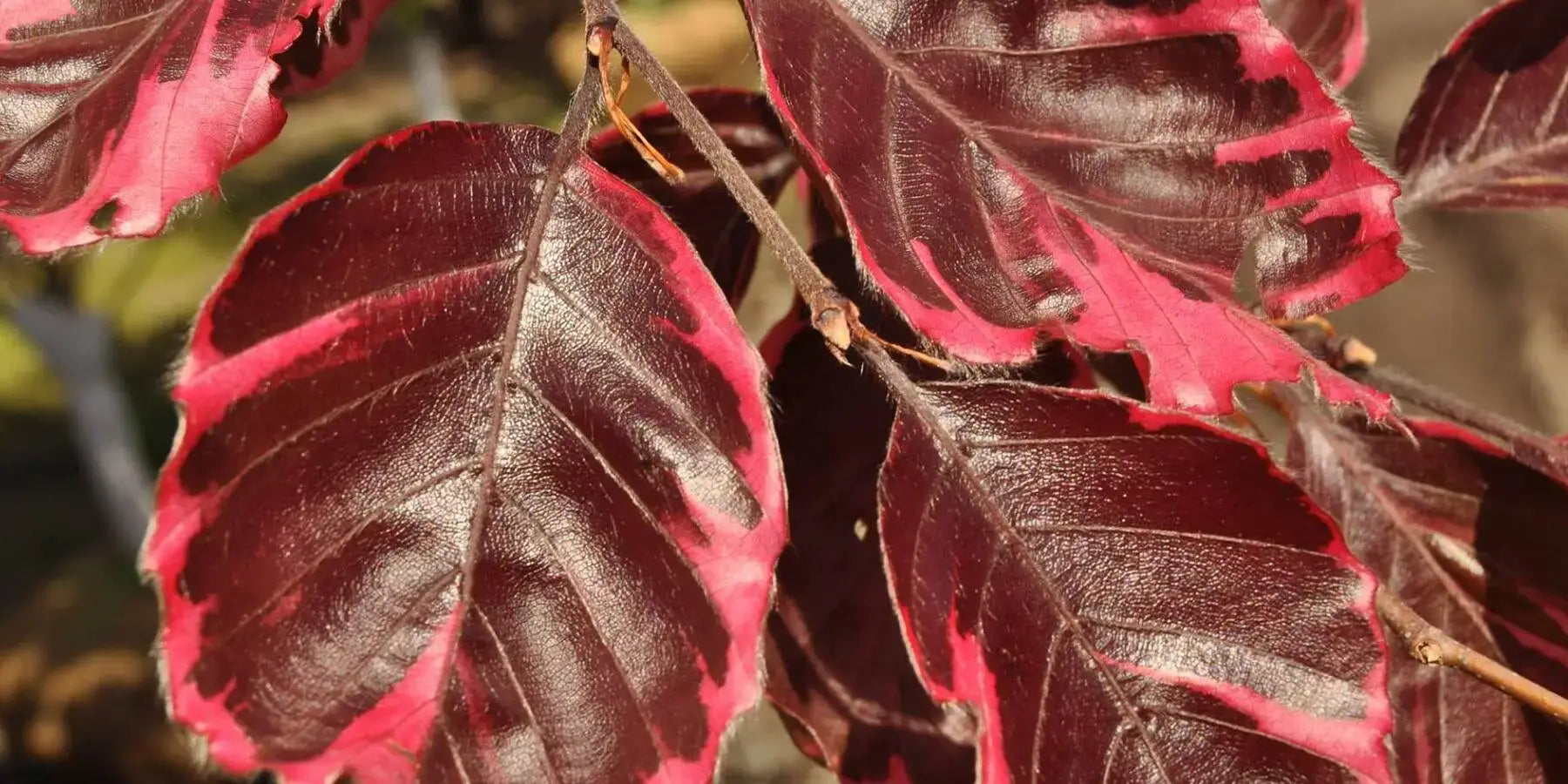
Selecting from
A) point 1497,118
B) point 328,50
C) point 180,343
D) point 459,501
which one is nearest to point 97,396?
point 180,343

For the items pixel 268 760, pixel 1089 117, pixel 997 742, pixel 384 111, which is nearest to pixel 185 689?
pixel 268 760

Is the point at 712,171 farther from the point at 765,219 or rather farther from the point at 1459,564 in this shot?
the point at 1459,564

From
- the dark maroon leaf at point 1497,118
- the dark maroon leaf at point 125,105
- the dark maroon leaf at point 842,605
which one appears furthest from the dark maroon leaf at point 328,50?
Answer: the dark maroon leaf at point 1497,118

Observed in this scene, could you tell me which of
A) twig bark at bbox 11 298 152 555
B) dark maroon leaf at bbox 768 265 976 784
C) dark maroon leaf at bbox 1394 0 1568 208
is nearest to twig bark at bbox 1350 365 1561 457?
dark maroon leaf at bbox 1394 0 1568 208

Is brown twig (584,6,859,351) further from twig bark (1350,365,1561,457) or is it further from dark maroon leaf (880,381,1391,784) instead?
Result: twig bark (1350,365,1561,457)

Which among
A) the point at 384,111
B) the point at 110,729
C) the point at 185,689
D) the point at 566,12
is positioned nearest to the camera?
the point at 185,689

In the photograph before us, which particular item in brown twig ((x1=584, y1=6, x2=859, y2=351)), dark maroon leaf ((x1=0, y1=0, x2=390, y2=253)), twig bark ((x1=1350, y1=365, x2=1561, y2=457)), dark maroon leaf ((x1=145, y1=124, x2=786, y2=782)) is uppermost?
dark maroon leaf ((x1=0, y1=0, x2=390, y2=253))

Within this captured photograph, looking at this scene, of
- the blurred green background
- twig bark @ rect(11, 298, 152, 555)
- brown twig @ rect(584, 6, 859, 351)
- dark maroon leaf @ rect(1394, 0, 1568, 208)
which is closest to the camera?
brown twig @ rect(584, 6, 859, 351)

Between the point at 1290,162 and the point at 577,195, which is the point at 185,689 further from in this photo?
the point at 1290,162
